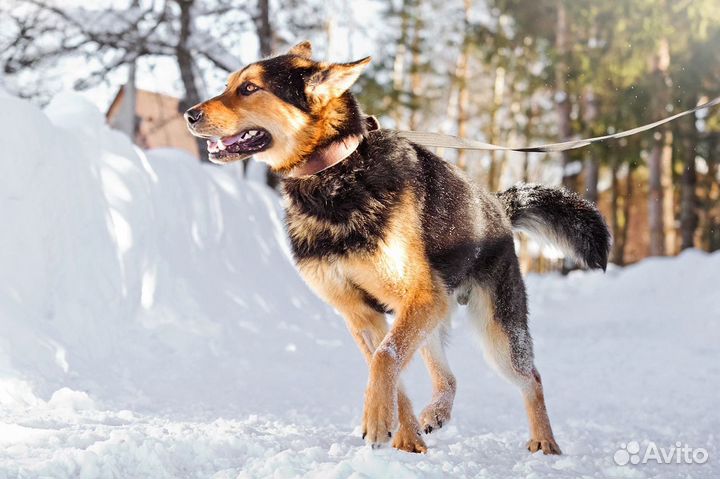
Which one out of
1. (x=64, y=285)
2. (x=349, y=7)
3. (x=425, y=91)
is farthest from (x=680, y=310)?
(x=425, y=91)

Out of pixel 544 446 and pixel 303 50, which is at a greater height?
pixel 303 50

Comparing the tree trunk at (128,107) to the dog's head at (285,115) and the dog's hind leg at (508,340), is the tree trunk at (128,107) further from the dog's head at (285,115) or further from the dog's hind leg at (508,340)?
the dog's hind leg at (508,340)

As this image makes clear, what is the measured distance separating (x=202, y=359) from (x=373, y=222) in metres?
3.65

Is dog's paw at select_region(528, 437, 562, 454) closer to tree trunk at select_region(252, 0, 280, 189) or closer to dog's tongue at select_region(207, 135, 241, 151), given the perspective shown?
dog's tongue at select_region(207, 135, 241, 151)

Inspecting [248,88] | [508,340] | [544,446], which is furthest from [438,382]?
[248,88]

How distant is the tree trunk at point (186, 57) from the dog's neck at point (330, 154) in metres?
10.8

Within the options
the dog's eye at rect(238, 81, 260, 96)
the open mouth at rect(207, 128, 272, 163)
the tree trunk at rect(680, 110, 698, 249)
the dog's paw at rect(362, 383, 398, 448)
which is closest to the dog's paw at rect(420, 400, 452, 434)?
the dog's paw at rect(362, 383, 398, 448)

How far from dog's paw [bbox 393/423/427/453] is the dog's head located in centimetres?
150

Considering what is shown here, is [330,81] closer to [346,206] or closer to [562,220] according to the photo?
[346,206]

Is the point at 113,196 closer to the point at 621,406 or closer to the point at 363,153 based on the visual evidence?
the point at 363,153

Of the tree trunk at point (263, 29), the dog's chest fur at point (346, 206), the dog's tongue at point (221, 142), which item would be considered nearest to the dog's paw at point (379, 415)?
the dog's chest fur at point (346, 206)

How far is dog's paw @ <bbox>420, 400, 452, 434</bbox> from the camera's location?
433 cm

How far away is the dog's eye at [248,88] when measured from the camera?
4035 mm

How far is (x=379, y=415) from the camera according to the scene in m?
3.41
